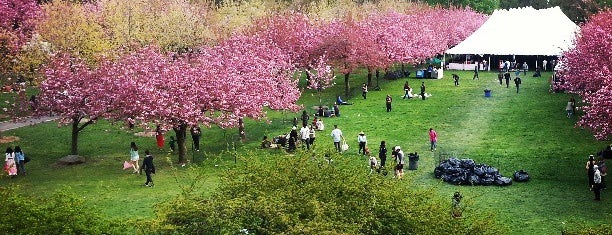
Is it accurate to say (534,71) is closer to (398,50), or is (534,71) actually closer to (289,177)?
(398,50)

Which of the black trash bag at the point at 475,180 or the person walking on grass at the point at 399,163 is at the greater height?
the person walking on grass at the point at 399,163

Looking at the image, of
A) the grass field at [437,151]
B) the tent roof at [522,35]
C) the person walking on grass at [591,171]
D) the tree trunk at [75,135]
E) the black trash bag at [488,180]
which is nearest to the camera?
the grass field at [437,151]

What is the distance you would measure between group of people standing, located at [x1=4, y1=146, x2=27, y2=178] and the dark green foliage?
51.3 ft

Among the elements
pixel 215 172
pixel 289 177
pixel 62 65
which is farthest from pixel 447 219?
pixel 62 65

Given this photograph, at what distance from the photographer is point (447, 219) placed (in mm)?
14664

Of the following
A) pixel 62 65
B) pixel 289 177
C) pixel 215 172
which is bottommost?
pixel 215 172

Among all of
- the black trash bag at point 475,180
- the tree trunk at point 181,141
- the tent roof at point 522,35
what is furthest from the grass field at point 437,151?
the tent roof at point 522,35

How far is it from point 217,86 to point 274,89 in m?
5.00

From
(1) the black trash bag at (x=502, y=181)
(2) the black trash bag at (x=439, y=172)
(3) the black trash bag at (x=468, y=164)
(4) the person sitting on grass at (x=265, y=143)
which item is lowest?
(1) the black trash bag at (x=502, y=181)

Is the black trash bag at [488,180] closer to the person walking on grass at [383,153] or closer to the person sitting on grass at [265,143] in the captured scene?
the person walking on grass at [383,153]

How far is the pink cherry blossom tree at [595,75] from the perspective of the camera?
25.4 meters

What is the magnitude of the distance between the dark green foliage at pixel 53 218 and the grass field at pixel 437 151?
68.2 inches

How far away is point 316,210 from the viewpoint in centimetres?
1412

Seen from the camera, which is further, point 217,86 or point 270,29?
point 270,29
